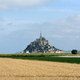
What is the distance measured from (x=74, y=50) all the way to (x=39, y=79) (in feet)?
240

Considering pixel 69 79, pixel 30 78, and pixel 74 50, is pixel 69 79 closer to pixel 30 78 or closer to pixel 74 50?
pixel 30 78

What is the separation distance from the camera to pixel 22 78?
67.2ft

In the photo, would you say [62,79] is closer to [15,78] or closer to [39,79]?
[39,79]

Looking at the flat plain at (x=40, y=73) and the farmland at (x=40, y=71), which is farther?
the farmland at (x=40, y=71)

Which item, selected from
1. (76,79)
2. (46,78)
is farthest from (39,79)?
(76,79)

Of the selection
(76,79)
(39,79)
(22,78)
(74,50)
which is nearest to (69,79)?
(76,79)

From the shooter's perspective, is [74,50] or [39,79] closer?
[39,79]

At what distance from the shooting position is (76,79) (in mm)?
19266

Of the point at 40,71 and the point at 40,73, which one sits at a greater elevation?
the point at 40,71

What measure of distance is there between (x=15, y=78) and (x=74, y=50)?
72.5 meters

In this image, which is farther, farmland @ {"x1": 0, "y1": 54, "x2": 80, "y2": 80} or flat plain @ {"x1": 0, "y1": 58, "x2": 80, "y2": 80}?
farmland @ {"x1": 0, "y1": 54, "x2": 80, "y2": 80}

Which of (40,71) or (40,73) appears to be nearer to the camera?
(40,73)

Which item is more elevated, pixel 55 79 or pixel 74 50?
pixel 74 50

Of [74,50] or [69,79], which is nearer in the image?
[69,79]
